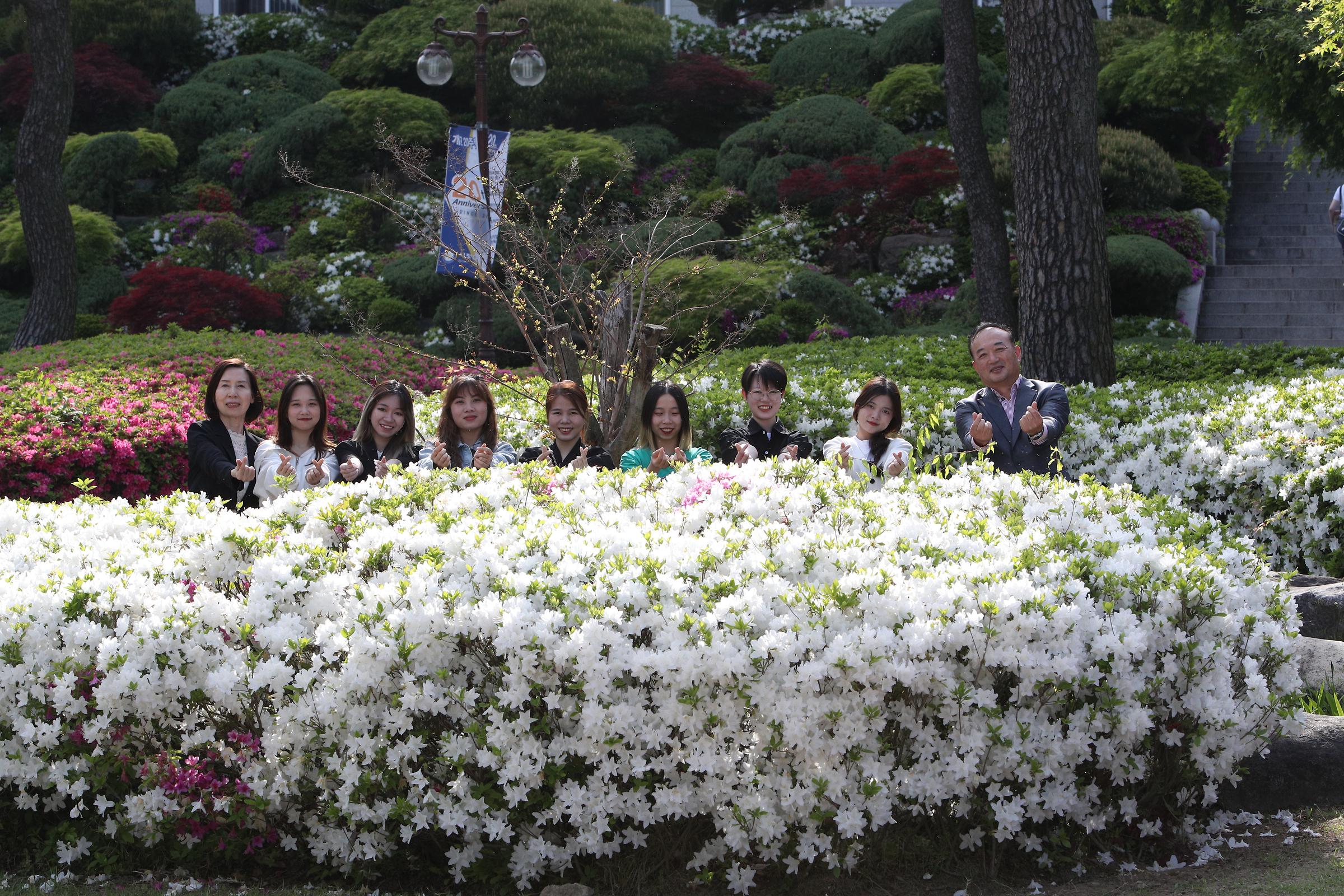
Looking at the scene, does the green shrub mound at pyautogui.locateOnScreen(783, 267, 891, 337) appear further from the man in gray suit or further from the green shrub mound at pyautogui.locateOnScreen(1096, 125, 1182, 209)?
the man in gray suit

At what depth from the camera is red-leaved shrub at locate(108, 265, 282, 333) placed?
1744 centimetres

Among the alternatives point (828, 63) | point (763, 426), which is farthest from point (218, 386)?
point (828, 63)

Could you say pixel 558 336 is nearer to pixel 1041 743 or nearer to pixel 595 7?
pixel 1041 743

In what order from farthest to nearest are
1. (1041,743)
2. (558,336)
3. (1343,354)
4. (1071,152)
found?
(1343,354), (1071,152), (558,336), (1041,743)

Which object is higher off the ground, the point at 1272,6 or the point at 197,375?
the point at 1272,6

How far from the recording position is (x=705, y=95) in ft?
81.5

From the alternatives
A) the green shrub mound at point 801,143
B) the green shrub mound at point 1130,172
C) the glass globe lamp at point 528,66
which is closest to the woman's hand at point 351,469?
the glass globe lamp at point 528,66

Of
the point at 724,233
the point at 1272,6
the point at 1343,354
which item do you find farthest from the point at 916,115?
the point at 1343,354

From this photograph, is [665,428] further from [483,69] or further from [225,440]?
[483,69]

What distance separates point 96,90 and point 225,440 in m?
24.2

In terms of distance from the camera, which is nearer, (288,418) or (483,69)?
(288,418)

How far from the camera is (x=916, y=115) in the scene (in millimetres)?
22953

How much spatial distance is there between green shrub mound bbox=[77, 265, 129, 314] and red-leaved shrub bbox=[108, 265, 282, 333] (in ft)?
6.78

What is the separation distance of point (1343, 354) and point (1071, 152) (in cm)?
295
